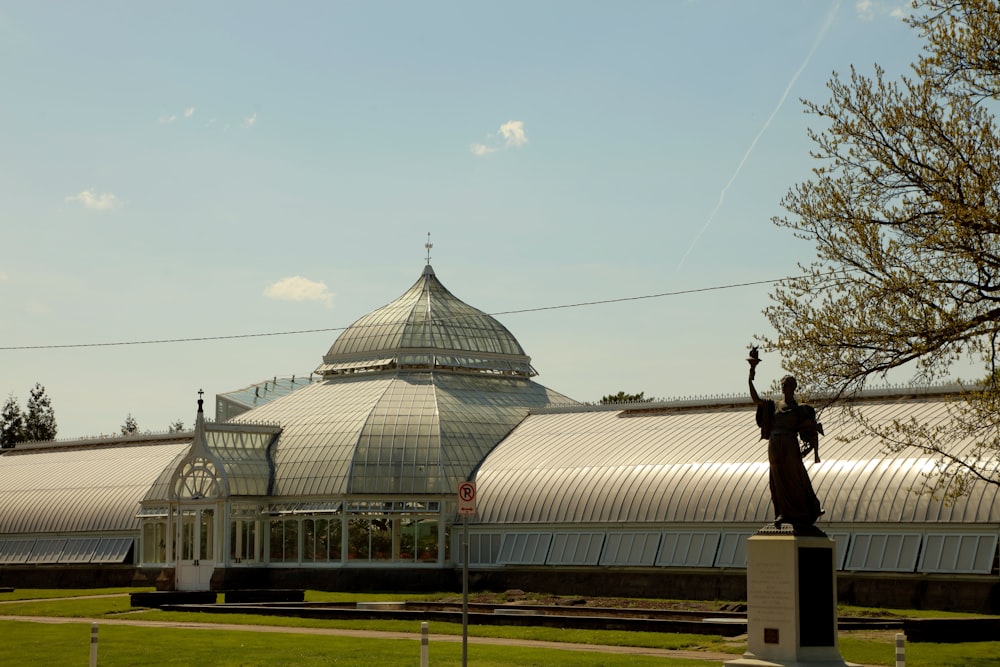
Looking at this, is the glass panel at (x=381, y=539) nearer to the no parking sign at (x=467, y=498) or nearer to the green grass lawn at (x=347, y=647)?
the green grass lawn at (x=347, y=647)

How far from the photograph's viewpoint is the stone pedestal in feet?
81.1

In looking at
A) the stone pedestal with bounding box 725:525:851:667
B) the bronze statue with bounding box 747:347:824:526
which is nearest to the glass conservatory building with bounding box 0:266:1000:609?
the bronze statue with bounding box 747:347:824:526

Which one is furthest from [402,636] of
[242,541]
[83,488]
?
[83,488]

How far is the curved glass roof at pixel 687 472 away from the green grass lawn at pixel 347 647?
227 inches

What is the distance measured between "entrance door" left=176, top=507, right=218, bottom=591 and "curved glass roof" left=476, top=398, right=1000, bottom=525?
11.9 meters

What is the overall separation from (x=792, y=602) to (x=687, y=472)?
31902mm

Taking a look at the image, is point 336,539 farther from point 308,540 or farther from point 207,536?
point 207,536

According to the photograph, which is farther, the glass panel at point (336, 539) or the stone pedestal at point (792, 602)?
the glass panel at point (336, 539)

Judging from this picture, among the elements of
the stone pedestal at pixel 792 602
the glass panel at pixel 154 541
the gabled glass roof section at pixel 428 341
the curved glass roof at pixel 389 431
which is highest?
the gabled glass roof section at pixel 428 341

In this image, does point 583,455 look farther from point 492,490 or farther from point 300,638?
point 300,638

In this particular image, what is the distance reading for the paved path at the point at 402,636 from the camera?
33047mm

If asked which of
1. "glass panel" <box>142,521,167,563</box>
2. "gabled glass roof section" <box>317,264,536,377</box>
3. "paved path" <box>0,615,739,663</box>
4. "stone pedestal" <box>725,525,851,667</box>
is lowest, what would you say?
"paved path" <box>0,615,739,663</box>

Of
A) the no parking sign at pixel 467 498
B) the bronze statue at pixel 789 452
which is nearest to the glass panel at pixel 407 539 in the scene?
the no parking sign at pixel 467 498

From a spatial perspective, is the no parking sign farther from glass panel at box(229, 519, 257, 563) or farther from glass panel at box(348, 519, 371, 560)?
glass panel at box(229, 519, 257, 563)
